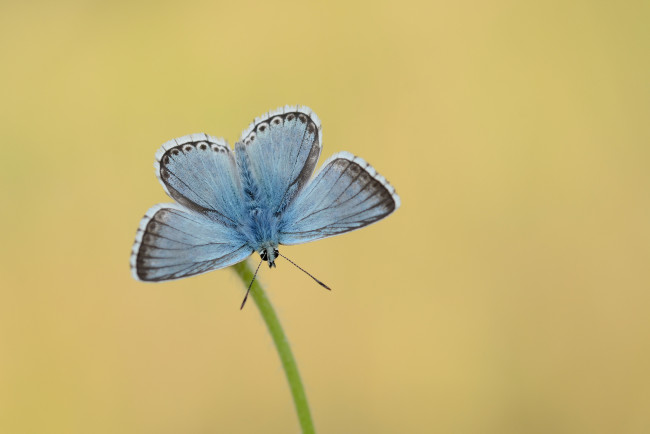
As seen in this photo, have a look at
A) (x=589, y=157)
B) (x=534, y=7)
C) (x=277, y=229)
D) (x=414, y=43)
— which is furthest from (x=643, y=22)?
(x=277, y=229)

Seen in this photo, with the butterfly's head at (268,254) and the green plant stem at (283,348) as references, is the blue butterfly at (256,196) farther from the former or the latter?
the green plant stem at (283,348)

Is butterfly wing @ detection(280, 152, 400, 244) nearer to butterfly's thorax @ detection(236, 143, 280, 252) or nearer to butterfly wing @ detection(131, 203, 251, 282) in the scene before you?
butterfly's thorax @ detection(236, 143, 280, 252)

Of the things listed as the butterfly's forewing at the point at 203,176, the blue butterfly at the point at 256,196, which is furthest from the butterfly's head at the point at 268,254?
the butterfly's forewing at the point at 203,176

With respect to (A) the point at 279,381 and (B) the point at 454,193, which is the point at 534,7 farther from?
(A) the point at 279,381

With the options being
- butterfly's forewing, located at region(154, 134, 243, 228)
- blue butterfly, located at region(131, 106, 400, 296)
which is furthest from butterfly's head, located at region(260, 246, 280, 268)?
→ butterfly's forewing, located at region(154, 134, 243, 228)

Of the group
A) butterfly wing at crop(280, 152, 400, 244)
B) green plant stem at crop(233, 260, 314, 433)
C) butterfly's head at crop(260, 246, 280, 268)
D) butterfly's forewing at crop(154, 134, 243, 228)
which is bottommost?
green plant stem at crop(233, 260, 314, 433)

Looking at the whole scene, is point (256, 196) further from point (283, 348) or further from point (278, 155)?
point (283, 348)
